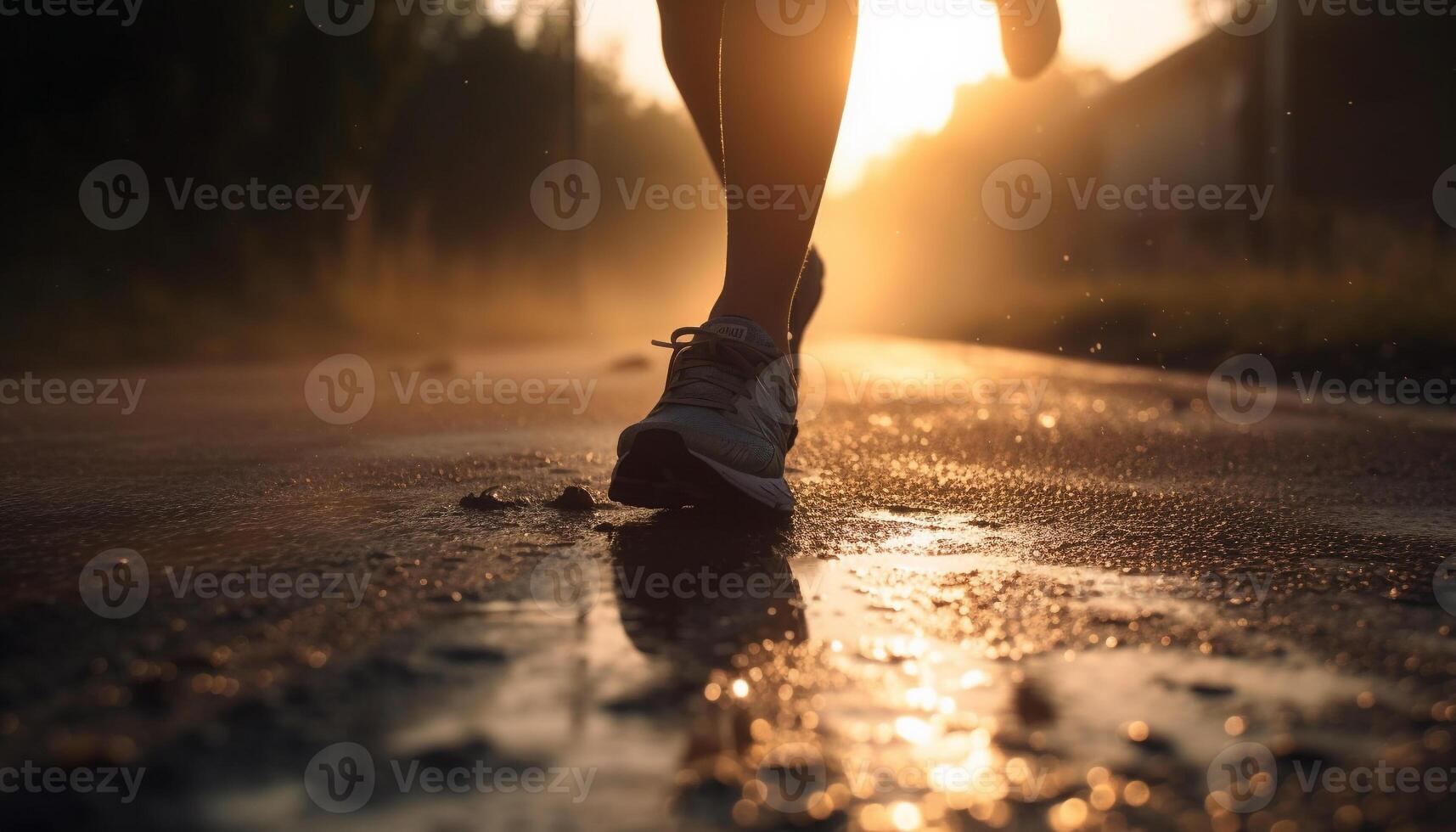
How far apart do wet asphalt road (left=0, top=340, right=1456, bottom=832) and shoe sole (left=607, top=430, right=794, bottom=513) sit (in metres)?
0.06

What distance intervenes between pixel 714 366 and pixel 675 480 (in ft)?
0.83

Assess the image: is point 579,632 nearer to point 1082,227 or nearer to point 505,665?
point 505,665

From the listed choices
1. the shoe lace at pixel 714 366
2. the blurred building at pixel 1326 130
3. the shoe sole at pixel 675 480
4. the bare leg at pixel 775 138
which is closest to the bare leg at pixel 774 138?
the bare leg at pixel 775 138

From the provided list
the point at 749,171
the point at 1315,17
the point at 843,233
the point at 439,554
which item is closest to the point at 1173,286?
the point at 1315,17

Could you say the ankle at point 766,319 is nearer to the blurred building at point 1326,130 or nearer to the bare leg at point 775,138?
the bare leg at point 775,138

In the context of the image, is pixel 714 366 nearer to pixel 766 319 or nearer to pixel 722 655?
pixel 766 319

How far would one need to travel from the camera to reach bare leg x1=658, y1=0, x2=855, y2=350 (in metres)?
2.35

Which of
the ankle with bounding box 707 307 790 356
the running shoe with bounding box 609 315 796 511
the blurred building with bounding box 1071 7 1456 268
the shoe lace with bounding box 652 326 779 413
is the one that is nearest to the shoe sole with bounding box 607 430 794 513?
the running shoe with bounding box 609 315 796 511

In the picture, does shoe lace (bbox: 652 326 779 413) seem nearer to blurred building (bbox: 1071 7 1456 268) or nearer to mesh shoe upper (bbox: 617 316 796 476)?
mesh shoe upper (bbox: 617 316 796 476)

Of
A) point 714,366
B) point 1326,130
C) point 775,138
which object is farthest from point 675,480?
point 1326,130

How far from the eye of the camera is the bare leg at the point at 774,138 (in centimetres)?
235

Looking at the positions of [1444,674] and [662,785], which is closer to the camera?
[662,785]

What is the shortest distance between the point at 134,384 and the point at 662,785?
5611 millimetres

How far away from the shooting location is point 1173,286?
1444 centimetres
